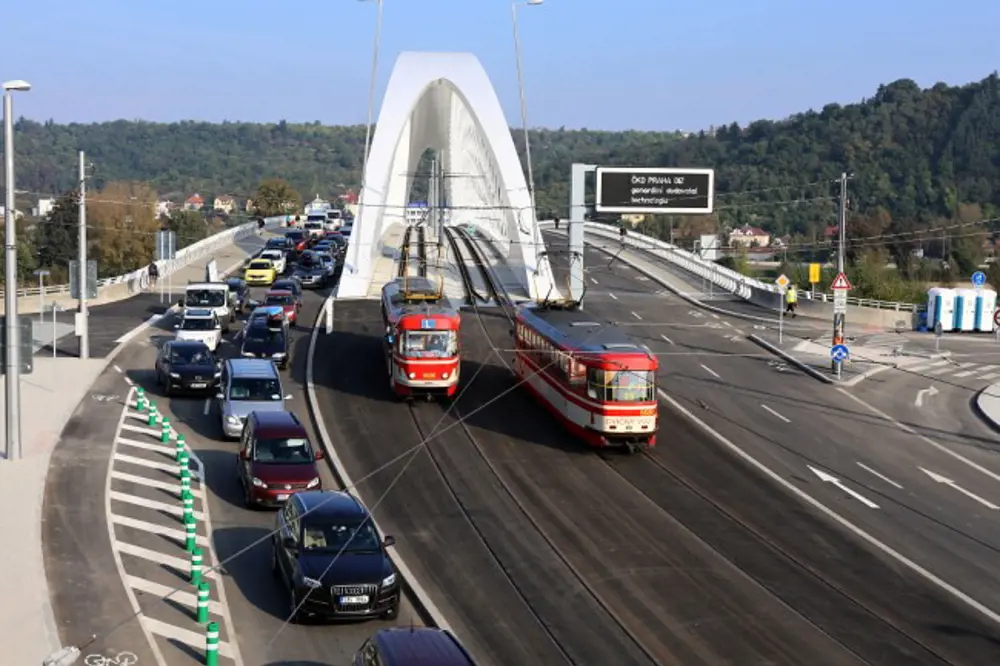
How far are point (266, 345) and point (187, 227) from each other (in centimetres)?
9170

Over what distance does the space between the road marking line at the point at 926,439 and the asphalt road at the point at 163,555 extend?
15130mm

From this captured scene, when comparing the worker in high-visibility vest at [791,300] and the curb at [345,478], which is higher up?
the worker in high-visibility vest at [791,300]

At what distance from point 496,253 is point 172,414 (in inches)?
2017

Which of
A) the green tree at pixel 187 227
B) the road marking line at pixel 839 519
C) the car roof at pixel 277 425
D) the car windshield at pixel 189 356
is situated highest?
the green tree at pixel 187 227

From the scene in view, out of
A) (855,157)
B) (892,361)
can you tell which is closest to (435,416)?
(892,361)

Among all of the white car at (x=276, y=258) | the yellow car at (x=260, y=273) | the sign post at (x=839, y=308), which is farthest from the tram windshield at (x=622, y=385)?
the white car at (x=276, y=258)

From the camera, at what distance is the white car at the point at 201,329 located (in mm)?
40219

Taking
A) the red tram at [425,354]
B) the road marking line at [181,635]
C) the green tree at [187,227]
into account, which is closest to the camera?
the road marking line at [181,635]

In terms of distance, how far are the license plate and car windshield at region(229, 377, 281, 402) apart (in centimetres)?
1272

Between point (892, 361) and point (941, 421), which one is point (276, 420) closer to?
point (941, 421)

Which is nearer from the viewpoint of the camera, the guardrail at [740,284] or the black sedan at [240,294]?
the black sedan at [240,294]

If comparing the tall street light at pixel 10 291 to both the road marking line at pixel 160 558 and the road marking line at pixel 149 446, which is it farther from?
the road marking line at pixel 160 558

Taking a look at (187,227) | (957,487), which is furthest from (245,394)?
(187,227)

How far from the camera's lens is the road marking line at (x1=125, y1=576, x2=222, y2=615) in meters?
18.4
